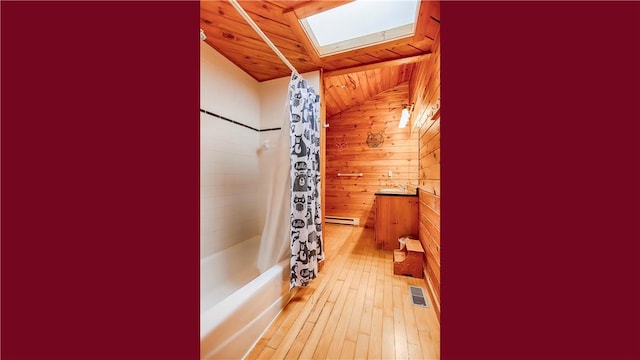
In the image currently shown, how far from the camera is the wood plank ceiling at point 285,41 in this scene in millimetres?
1167

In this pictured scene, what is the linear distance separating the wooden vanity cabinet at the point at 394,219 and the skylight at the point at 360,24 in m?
1.70

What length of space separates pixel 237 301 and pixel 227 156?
49.0 inches

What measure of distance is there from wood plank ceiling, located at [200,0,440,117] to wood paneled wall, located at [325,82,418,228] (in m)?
1.67

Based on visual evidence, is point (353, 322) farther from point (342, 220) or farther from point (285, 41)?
point (342, 220)

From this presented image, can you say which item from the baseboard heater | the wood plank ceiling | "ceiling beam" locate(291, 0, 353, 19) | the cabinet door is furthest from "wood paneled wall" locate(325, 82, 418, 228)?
"ceiling beam" locate(291, 0, 353, 19)

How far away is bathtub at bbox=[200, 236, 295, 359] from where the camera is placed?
2.77 feet

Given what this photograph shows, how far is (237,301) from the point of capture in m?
0.98

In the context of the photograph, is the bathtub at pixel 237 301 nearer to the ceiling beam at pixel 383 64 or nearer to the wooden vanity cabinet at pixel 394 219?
the wooden vanity cabinet at pixel 394 219

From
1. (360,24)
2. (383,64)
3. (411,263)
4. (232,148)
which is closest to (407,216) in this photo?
(411,263)

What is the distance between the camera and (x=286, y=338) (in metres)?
1.10

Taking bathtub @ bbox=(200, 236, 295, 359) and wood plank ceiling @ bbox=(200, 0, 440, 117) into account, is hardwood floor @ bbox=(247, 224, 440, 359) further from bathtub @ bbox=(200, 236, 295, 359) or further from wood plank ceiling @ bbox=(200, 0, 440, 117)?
wood plank ceiling @ bbox=(200, 0, 440, 117)
